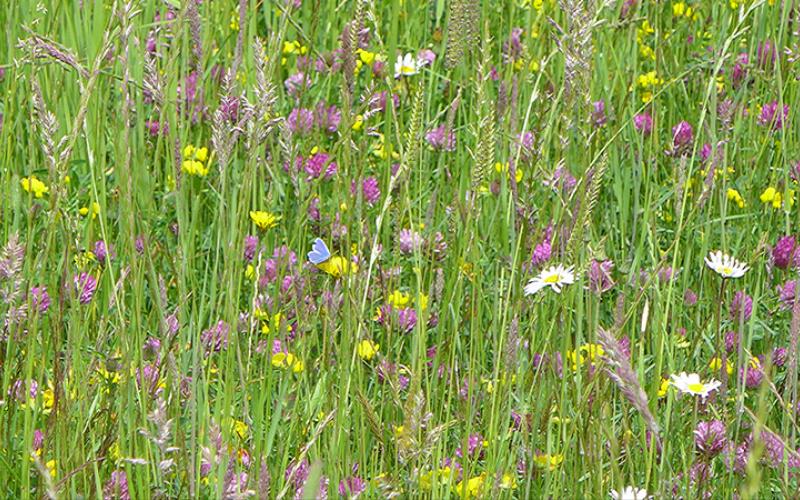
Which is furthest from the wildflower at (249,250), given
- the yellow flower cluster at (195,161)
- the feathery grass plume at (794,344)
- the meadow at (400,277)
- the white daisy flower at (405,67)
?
the feathery grass plume at (794,344)

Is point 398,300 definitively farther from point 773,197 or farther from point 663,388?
point 773,197

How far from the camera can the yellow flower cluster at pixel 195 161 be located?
245cm

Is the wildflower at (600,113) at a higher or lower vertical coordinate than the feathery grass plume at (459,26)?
lower

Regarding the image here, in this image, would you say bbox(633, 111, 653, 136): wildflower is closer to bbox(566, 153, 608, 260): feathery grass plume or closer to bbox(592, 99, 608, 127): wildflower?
bbox(592, 99, 608, 127): wildflower

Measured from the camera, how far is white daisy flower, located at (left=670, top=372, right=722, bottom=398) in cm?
164

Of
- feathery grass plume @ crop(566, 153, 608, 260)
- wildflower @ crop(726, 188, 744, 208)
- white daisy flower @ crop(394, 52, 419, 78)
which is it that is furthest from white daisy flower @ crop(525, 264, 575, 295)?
white daisy flower @ crop(394, 52, 419, 78)

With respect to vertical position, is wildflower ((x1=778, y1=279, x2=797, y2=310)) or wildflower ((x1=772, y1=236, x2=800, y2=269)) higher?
wildflower ((x1=772, y1=236, x2=800, y2=269))

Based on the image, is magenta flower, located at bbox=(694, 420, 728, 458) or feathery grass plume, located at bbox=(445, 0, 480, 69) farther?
feathery grass plume, located at bbox=(445, 0, 480, 69)

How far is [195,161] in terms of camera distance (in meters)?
2.59

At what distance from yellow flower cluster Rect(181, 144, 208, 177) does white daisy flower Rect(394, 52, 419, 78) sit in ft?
1.56

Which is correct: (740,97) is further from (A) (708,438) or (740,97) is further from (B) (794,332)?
(B) (794,332)

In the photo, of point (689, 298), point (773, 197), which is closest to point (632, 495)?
point (689, 298)

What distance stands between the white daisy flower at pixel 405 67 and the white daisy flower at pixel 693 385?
121 cm

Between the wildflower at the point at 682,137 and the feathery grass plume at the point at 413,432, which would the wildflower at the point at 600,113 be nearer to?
the wildflower at the point at 682,137
